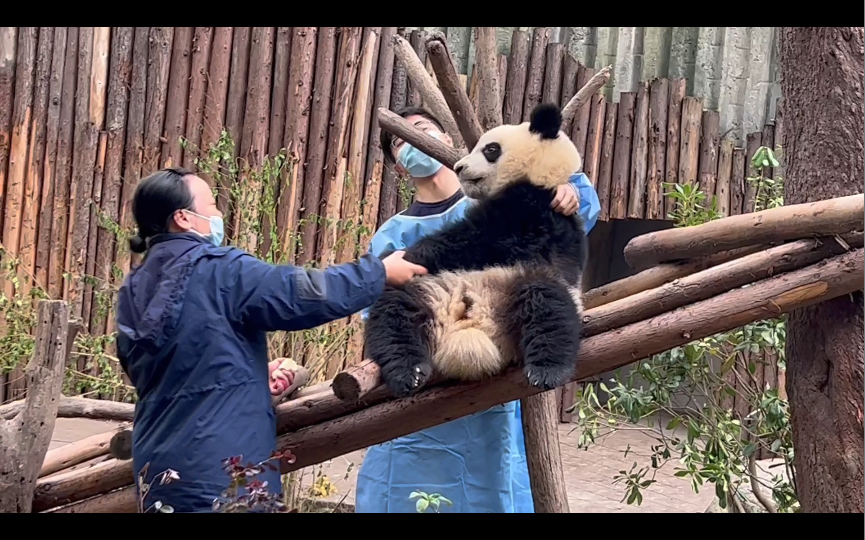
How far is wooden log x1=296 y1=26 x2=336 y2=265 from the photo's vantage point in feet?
20.1

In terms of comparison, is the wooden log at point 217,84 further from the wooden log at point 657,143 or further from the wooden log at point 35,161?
the wooden log at point 657,143

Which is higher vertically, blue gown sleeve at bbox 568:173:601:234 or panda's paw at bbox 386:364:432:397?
blue gown sleeve at bbox 568:173:601:234

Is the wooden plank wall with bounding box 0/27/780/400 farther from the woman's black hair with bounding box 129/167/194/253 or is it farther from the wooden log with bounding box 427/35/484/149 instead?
the woman's black hair with bounding box 129/167/194/253

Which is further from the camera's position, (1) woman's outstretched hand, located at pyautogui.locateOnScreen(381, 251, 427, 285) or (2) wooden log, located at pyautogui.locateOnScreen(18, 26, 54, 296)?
(2) wooden log, located at pyautogui.locateOnScreen(18, 26, 54, 296)

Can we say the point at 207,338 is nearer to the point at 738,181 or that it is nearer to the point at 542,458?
the point at 542,458

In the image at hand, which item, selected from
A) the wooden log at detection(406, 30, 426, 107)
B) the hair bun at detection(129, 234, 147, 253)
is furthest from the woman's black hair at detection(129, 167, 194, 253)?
the wooden log at detection(406, 30, 426, 107)

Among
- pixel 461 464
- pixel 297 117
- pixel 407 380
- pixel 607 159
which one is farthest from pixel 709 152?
pixel 407 380

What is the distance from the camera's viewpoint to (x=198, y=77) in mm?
6176

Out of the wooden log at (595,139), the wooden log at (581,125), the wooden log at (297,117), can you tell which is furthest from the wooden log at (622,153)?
the wooden log at (297,117)

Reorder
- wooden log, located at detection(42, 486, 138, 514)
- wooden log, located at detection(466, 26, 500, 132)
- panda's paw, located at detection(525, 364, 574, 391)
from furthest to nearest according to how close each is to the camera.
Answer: wooden log, located at detection(466, 26, 500, 132) → wooden log, located at detection(42, 486, 138, 514) → panda's paw, located at detection(525, 364, 574, 391)

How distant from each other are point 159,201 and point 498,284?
1.03 m

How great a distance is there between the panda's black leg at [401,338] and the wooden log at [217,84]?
155 inches

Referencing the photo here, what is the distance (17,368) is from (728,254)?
5323 millimetres
